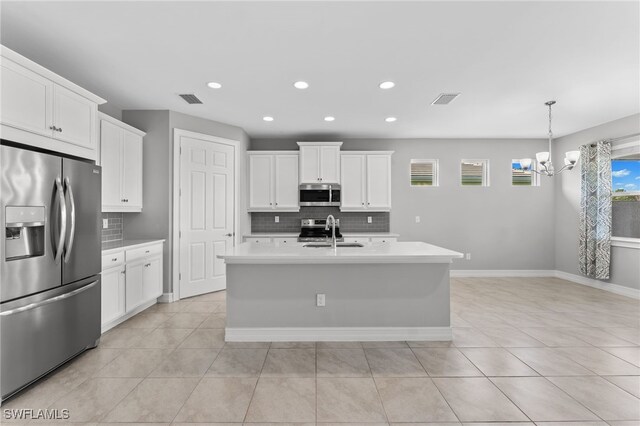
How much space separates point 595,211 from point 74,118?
23.3 feet

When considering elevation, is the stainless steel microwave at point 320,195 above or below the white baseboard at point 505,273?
above

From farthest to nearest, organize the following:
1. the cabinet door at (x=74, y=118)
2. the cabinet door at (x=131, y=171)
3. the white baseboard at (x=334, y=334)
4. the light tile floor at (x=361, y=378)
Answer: the cabinet door at (x=131, y=171) → the white baseboard at (x=334, y=334) → the cabinet door at (x=74, y=118) → the light tile floor at (x=361, y=378)

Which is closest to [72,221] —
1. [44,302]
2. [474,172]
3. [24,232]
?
[24,232]

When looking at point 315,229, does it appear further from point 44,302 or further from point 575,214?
point 575,214

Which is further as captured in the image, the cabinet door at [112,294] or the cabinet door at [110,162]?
the cabinet door at [110,162]

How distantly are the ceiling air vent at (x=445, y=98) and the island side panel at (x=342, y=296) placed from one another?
7.04ft

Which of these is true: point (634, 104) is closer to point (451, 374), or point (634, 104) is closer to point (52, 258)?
point (451, 374)

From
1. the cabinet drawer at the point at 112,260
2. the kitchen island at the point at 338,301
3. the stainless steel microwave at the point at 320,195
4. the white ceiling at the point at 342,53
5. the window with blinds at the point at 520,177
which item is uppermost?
the white ceiling at the point at 342,53

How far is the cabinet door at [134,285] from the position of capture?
3.35 meters

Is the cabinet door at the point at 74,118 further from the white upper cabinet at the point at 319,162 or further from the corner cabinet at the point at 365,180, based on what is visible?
the corner cabinet at the point at 365,180

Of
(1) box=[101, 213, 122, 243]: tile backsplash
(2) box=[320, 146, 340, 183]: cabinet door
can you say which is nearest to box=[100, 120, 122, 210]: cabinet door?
(1) box=[101, 213, 122, 243]: tile backsplash

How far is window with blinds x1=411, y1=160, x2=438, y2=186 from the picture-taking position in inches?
230

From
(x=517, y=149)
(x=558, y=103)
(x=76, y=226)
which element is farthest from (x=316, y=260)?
(x=517, y=149)

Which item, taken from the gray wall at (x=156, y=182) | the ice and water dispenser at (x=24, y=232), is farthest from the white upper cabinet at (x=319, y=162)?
the ice and water dispenser at (x=24, y=232)
